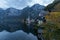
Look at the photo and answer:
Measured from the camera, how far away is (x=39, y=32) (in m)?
3.99

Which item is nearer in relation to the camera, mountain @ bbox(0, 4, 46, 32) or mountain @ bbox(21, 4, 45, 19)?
mountain @ bbox(21, 4, 45, 19)

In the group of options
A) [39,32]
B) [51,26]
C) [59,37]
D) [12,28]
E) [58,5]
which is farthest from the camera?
[12,28]

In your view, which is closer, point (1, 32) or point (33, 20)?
point (33, 20)

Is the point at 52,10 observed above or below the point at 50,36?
above

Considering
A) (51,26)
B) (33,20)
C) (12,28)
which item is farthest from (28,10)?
(51,26)

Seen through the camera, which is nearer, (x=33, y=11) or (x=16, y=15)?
(x=33, y=11)

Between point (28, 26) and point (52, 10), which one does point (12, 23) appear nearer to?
point (28, 26)

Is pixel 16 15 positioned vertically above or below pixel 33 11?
below

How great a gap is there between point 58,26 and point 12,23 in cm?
193

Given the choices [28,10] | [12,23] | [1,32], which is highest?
[28,10]

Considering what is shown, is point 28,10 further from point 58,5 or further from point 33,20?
point 58,5

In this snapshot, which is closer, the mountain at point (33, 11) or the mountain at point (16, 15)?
the mountain at point (33, 11)

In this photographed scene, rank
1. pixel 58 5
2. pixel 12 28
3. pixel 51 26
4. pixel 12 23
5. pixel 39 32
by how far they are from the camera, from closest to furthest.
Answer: pixel 51 26
pixel 58 5
pixel 39 32
pixel 12 23
pixel 12 28

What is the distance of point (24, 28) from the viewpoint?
4.95 metres
